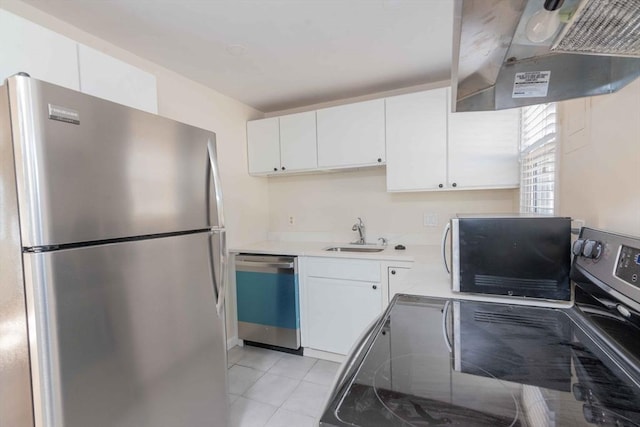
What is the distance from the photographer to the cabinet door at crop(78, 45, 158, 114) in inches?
51.4

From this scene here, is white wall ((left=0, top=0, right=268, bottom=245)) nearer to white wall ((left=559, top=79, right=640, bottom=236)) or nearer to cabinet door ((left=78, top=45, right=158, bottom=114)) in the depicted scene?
cabinet door ((left=78, top=45, right=158, bottom=114))

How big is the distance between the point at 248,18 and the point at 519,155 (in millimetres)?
1929

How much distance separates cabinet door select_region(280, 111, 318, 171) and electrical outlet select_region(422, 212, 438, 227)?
41.9 inches

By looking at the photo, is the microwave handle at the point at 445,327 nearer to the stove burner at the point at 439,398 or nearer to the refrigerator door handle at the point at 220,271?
the stove burner at the point at 439,398

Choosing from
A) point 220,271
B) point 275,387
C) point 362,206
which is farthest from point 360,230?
point 220,271

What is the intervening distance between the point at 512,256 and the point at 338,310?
151 centimetres

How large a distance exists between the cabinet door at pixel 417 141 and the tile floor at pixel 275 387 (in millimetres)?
1512

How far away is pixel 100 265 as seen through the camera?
101 centimetres

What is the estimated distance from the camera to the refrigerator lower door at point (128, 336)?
2.89ft

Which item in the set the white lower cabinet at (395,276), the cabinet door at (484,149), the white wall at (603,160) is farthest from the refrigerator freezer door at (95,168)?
the cabinet door at (484,149)

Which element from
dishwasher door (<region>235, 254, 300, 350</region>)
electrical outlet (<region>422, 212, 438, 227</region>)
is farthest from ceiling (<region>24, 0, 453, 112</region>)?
dishwasher door (<region>235, 254, 300, 350</region>)

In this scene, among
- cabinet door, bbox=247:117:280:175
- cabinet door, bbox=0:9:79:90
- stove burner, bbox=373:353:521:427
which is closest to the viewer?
stove burner, bbox=373:353:521:427

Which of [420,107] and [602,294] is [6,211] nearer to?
[602,294]

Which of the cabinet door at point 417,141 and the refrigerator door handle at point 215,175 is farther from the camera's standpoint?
the cabinet door at point 417,141
